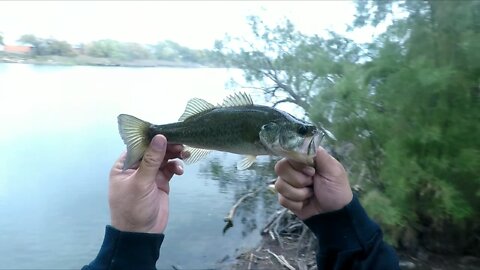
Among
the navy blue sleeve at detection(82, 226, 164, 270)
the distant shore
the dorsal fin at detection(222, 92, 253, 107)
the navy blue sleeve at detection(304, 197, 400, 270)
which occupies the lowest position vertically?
the navy blue sleeve at detection(82, 226, 164, 270)

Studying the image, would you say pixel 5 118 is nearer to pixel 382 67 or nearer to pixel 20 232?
pixel 20 232

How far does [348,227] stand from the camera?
3.27ft

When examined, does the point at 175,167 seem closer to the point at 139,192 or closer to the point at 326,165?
the point at 139,192

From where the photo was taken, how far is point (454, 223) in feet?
9.50

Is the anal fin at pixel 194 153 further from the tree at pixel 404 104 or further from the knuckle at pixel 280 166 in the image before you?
the tree at pixel 404 104

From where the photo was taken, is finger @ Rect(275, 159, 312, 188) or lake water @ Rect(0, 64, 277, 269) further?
lake water @ Rect(0, 64, 277, 269)

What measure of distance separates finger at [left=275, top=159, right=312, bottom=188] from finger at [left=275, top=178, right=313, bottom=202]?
0.04ft

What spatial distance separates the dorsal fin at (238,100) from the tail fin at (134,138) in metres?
0.18

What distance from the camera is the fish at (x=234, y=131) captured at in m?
0.84

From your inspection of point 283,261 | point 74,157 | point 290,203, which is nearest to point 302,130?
point 290,203

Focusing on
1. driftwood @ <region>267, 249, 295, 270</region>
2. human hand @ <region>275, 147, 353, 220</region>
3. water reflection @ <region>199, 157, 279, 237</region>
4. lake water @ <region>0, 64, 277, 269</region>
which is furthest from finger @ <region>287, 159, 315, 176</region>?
driftwood @ <region>267, 249, 295, 270</region>

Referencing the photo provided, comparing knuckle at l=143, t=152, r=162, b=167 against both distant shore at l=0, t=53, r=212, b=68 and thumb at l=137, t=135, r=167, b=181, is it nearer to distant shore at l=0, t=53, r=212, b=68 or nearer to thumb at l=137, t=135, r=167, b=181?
thumb at l=137, t=135, r=167, b=181

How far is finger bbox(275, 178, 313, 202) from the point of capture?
96cm

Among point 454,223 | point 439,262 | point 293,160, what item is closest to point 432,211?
point 454,223
